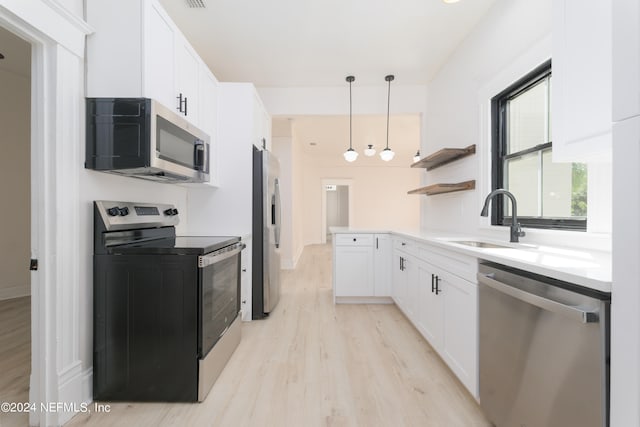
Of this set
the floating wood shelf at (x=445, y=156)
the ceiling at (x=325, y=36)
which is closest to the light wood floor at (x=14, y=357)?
the ceiling at (x=325, y=36)

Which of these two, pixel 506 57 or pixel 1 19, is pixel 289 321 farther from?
pixel 506 57

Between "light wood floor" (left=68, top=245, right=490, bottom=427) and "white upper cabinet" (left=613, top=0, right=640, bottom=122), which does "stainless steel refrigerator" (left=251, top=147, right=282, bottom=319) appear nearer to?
"light wood floor" (left=68, top=245, right=490, bottom=427)

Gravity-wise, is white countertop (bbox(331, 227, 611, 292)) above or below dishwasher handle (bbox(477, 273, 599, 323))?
above

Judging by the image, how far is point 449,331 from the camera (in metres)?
1.91

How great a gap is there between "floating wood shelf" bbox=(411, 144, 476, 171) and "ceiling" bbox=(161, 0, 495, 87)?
112 centimetres

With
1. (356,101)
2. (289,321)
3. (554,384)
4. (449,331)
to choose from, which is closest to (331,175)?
(356,101)

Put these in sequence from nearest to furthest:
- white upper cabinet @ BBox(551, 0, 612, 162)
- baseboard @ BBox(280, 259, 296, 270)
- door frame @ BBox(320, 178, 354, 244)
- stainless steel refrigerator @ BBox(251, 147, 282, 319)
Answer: white upper cabinet @ BBox(551, 0, 612, 162) → stainless steel refrigerator @ BBox(251, 147, 282, 319) → baseboard @ BBox(280, 259, 296, 270) → door frame @ BBox(320, 178, 354, 244)

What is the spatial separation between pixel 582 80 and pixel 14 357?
3749 mm

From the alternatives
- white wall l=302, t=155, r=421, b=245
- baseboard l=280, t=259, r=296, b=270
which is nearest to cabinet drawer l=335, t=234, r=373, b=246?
baseboard l=280, t=259, r=296, b=270

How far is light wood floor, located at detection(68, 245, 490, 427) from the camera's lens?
1578 millimetres

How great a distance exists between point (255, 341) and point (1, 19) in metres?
2.43

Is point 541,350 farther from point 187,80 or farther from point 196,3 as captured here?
point 196,3

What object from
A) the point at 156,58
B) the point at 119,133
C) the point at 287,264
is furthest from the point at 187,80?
the point at 287,264

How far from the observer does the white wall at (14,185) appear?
3.60 metres
